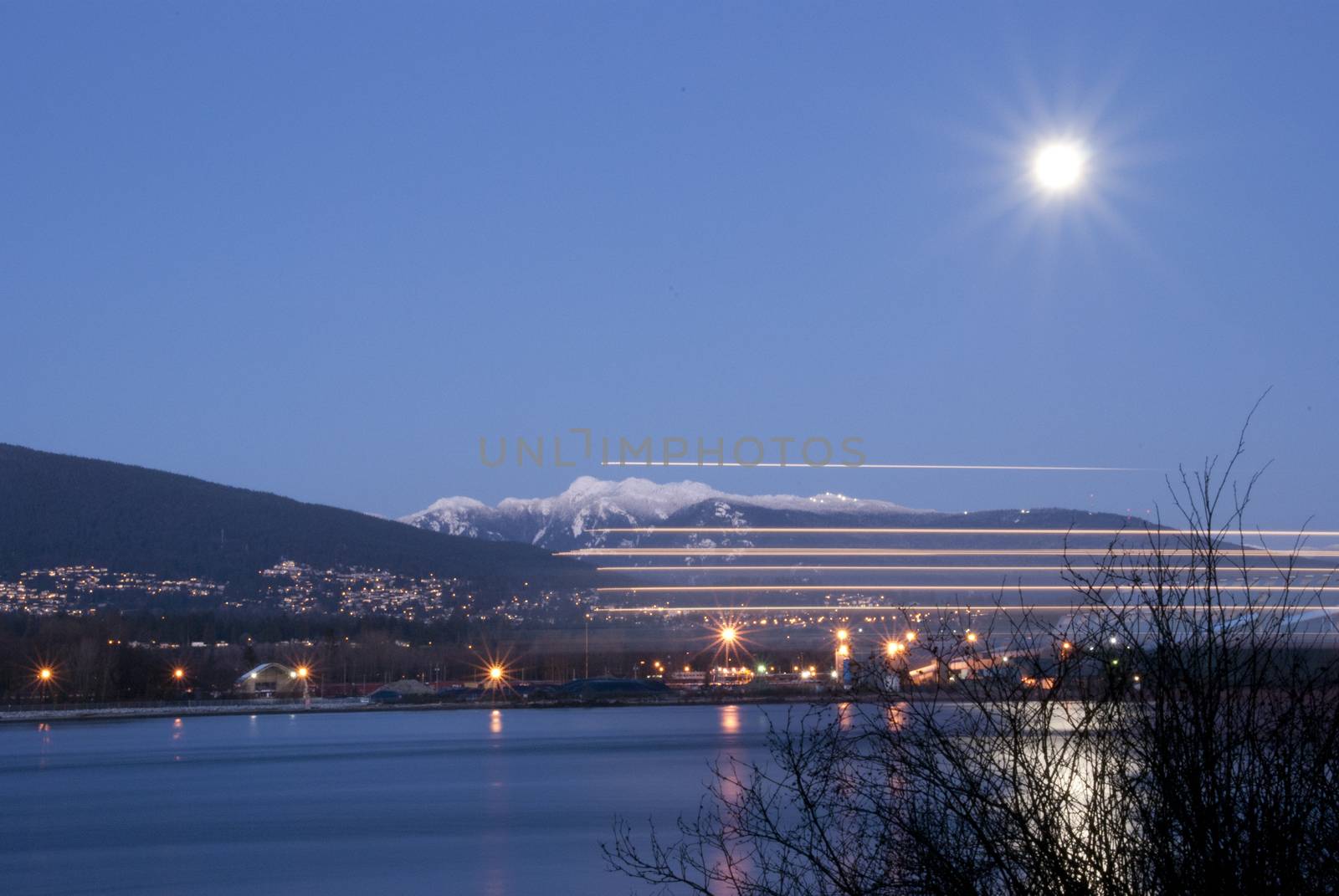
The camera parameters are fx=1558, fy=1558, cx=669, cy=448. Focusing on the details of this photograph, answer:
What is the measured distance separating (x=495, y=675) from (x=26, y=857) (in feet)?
230

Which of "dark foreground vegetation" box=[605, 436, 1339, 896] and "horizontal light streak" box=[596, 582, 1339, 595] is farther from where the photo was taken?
"horizontal light streak" box=[596, 582, 1339, 595]

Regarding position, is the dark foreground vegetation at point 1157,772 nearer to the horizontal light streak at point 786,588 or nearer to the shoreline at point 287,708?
the horizontal light streak at point 786,588

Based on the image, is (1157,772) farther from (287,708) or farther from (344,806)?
(287,708)

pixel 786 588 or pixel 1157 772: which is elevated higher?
pixel 786 588

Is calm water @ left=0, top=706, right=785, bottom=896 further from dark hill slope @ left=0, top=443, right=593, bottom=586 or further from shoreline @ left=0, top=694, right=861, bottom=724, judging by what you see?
dark hill slope @ left=0, top=443, right=593, bottom=586

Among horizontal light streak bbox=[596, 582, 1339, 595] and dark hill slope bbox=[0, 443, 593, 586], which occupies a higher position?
dark hill slope bbox=[0, 443, 593, 586]

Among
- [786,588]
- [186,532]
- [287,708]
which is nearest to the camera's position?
[786,588]

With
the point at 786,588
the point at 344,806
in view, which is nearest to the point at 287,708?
the point at 786,588

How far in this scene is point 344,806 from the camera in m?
28.9

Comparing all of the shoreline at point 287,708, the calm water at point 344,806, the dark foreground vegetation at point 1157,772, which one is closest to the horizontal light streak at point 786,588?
the shoreline at point 287,708

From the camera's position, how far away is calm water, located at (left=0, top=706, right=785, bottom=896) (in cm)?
1956

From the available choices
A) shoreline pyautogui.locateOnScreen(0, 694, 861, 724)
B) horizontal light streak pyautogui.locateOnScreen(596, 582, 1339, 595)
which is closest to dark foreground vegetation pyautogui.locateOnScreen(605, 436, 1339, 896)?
horizontal light streak pyautogui.locateOnScreen(596, 582, 1339, 595)

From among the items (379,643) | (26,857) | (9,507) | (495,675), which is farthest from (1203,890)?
(9,507)

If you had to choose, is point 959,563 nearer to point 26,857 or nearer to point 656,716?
point 656,716
